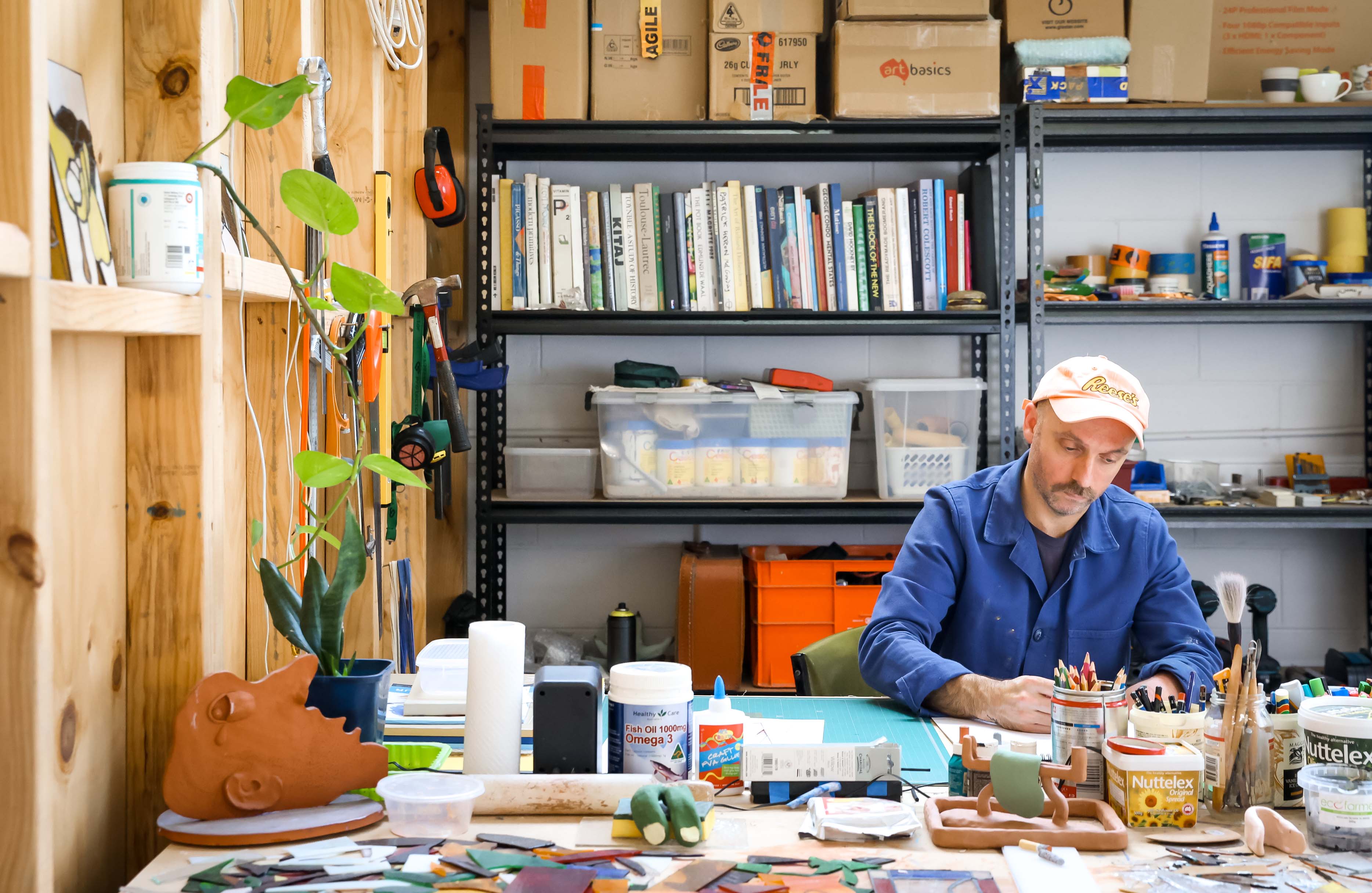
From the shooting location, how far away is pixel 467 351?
9.70ft

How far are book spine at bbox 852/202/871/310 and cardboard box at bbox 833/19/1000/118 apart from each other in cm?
26

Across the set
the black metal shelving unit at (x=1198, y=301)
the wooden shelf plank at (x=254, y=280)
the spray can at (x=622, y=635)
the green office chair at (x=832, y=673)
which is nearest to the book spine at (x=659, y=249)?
the spray can at (x=622, y=635)

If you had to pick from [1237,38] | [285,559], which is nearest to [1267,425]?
[1237,38]

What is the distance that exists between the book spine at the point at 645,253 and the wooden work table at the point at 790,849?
1.96m

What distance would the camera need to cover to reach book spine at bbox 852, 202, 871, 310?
3105mm

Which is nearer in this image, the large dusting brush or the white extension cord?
the large dusting brush

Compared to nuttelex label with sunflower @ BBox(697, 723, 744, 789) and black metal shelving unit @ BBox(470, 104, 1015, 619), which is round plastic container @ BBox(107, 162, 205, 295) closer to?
nuttelex label with sunflower @ BBox(697, 723, 744, 789)

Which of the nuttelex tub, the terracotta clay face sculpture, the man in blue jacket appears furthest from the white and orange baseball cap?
the terracotta clay face sculpture

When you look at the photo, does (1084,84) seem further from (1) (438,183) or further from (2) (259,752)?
(2) (259,752)

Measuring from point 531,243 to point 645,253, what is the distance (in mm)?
313

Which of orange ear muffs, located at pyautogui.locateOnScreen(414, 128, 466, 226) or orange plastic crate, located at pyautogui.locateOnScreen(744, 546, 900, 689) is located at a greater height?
orange ear muffs, located at pyautogui.locateOnScreen(414, 128, 466, 226)

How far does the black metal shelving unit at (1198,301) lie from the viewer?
10.00 feet

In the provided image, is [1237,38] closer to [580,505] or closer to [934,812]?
[580,505]

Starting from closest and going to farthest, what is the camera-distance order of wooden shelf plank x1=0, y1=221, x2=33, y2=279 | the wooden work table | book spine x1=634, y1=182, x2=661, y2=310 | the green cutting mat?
wooden shelf plank x1=0, y1=221, x2=33, y2=279, the wooden work table, the green cutting mat, book spine x1=634, y1=182, x2=661, y2=310
